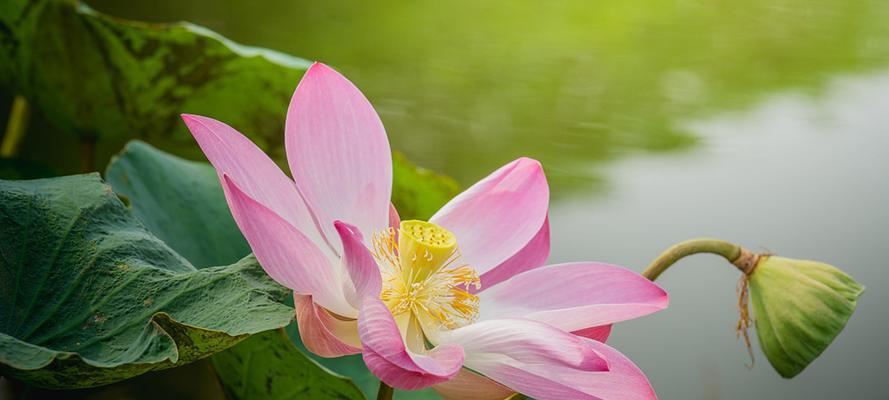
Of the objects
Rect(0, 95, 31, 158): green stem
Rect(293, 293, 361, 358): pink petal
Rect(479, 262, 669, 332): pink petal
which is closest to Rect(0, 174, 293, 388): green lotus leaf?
Rect(293, 293, 361, 358): pink petal

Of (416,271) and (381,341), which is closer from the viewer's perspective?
(381,341)

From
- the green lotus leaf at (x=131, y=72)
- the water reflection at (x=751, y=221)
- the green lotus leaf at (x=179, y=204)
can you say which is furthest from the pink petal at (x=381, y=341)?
the water reflection at (x=751, y=221)

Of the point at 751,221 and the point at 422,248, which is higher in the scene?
the point at 422,248

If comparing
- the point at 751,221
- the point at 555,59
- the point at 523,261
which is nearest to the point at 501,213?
the point at 523,261

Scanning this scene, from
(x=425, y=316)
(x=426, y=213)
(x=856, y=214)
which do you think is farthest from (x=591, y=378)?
(x=856, y=214)

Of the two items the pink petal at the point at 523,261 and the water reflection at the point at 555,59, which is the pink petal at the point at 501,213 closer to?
the pink petal at the point at 523,261

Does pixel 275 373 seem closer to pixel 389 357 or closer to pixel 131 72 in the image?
pixel 389 357

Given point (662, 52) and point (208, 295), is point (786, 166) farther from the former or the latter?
point (208, 295)
